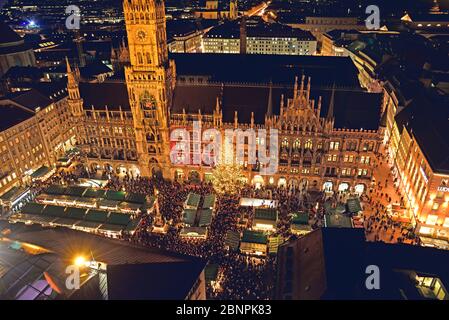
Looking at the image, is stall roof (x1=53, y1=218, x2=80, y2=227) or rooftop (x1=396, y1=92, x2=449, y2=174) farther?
stall roof (x1=53, y1=218, x2=80, y2=227)

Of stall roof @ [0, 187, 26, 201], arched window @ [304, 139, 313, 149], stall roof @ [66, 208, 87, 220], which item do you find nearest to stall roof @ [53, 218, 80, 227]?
stall roof @ [66, 208, 87, 220]

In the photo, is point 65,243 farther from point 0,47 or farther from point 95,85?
point 0,47

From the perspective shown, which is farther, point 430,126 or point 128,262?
point 430,126

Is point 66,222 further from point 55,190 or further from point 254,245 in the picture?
point 254,245

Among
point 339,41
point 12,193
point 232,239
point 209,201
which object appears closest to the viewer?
point 232,239

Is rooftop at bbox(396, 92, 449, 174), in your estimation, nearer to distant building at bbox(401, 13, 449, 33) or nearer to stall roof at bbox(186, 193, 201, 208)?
stall roof at bbox(186, 193, 201, 208)

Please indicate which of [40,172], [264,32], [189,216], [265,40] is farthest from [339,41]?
[40,172]
